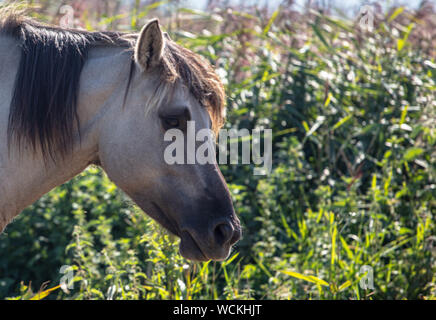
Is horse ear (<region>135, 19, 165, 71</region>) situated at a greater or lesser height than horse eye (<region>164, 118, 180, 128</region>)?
greater

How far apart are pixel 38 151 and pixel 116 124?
35 centimetres

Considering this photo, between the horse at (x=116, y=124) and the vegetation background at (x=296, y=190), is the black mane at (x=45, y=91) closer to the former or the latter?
the horse at (x=116, y=124)

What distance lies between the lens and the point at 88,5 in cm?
638

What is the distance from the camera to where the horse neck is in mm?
2178

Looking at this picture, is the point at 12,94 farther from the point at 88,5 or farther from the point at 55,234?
the point at 88,5

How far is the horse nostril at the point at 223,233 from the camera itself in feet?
6.95

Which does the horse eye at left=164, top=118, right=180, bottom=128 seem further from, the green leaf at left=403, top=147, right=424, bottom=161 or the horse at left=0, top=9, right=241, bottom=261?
the green leaf at left=403, top=147, right=424, bottom=161

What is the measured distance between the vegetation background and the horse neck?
0.76 metres

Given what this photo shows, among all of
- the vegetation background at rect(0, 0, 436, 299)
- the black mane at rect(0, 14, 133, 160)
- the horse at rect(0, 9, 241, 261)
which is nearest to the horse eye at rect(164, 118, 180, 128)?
the horse at rect(0, 9, 241, 261)

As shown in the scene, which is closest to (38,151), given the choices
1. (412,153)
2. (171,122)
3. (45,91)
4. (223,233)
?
(45,91)

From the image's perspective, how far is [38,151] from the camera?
220 centimetres

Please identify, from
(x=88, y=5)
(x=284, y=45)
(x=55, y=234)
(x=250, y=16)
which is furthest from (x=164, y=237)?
(x=88, y=5)

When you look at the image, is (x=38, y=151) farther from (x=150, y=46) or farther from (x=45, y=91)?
(x=150, y=46)

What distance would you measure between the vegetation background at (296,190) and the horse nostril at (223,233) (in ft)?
2.62
